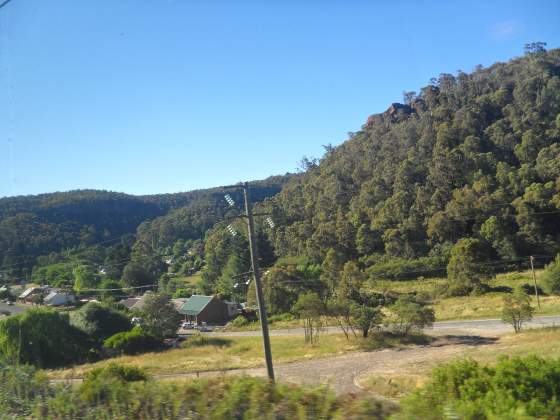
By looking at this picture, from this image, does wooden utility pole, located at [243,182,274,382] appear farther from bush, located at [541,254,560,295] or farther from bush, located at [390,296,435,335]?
bush, located at [541,254,560,295]

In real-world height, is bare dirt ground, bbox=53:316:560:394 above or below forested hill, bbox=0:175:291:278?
below

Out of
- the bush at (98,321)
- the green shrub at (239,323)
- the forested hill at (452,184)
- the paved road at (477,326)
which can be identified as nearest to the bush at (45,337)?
the bush at (98,321)

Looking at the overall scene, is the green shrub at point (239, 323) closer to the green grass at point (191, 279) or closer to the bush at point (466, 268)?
the bush at point (466, 268)

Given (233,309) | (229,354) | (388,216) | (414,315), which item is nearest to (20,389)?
(229,354)

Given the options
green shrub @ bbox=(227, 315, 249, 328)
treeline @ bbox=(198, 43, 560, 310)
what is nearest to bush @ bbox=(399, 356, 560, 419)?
treeline @ bbox=(198, 43, 560, 310)

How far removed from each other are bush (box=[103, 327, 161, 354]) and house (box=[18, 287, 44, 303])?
12773 millimetres

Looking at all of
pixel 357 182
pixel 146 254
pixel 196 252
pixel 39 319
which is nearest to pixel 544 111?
pixel 357 182

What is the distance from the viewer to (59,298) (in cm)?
3416

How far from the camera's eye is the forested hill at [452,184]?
35.4 m

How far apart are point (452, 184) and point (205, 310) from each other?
25946mm

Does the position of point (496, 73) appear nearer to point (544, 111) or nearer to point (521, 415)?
point (544, 111)

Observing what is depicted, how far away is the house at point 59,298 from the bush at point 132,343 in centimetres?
1318

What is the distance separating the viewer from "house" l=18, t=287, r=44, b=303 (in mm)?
32353

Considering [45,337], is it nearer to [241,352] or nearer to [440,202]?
[241,352]
